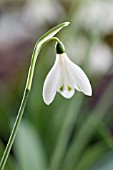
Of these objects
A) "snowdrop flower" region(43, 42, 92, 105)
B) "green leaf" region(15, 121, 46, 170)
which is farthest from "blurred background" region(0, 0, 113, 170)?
"snowdrop flower" region(43, 42, 92, 105)

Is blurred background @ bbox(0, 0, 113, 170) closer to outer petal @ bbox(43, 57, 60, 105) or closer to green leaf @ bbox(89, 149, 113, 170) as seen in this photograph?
green leaf @ bbox(89, 149, 113, 170)

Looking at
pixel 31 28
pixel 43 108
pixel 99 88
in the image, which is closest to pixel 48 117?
pixel 43 108

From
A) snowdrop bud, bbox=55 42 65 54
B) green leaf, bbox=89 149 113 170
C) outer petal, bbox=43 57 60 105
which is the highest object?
snowdrop bud, bbox=55 42 65 54

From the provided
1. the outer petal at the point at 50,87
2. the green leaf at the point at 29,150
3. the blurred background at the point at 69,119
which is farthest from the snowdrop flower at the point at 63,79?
the green leaf at the point at 29,150

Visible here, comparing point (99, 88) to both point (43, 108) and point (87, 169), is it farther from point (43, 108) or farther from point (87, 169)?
point (87, 169)

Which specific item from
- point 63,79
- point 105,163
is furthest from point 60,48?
point 105,163

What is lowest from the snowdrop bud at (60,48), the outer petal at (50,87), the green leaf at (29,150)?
the green leaf at (29,150)

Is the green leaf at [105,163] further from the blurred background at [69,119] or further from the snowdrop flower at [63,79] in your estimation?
the snowdrop flower at [63,79]
